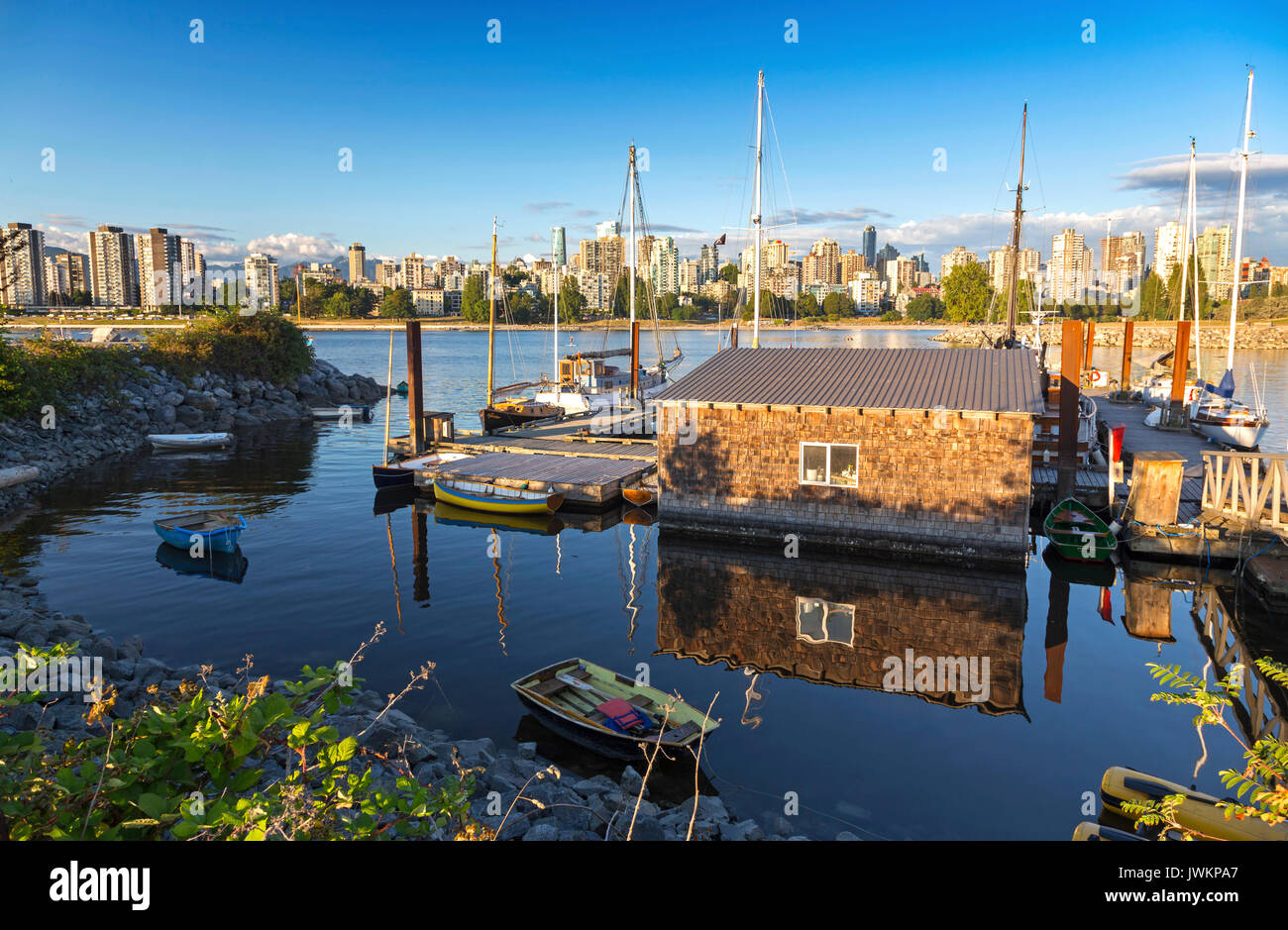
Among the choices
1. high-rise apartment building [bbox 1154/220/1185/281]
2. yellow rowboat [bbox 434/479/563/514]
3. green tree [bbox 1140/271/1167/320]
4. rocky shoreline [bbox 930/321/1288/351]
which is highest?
high-rise apartment building [bbox 1154/220/1185/281]

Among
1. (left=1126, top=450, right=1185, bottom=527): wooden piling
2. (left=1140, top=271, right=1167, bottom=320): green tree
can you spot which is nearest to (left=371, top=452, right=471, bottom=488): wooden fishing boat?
(left=1126, top=450, right=1185, bottom=527): wooden piling

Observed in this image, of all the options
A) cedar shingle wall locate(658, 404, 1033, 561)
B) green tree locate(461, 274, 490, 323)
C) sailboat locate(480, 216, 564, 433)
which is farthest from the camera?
green tree locate(461, 274, 490, 323)

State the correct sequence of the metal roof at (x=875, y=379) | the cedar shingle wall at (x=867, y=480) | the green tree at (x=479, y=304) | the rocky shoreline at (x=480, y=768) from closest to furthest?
the rocky shoreline at (x=480, y=768), the cedar shingle wall at (x=867, y=480), the metal roof at (x=875, y=379), the green tree at (x=479, y=304)

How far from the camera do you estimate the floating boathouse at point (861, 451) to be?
68.8 ft

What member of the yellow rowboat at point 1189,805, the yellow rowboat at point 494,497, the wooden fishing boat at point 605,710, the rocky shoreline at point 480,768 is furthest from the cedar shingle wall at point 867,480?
the rocky shoreline at point 480,768

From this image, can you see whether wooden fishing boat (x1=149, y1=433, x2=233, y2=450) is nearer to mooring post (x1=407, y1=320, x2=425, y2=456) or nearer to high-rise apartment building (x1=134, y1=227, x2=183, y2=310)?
mooring post (x1=407, y1=320, x2=425, y2=456)

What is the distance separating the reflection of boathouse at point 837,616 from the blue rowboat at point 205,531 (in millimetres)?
12341

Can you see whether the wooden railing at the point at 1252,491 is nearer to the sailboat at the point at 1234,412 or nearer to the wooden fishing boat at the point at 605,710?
the sailboat at the point at 1234,412

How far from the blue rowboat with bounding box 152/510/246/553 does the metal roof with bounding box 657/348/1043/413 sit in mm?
13097

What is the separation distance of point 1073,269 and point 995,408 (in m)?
190

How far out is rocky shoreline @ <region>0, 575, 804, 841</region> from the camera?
9.80m

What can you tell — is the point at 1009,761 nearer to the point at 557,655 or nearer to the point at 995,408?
the point at 557,655

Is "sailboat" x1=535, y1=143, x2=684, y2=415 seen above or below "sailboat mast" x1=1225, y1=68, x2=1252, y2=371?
below

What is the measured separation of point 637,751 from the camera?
40.3ft
